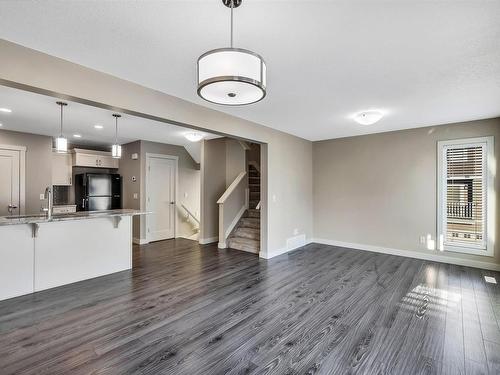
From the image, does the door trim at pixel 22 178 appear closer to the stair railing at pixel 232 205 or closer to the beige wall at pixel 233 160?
the stair railing at pixel 232 205

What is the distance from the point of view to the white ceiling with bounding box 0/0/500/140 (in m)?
1.71

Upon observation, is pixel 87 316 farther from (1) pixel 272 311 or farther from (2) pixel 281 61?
(2) pixel 281 61

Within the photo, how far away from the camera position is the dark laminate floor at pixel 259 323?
197cm

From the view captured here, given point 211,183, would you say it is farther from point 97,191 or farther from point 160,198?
point 97,191

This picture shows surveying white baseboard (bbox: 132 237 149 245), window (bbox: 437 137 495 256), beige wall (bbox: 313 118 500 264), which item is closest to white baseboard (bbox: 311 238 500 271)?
beige wall (bbox: 313 118 500 264)

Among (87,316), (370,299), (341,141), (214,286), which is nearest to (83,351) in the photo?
(87,316)

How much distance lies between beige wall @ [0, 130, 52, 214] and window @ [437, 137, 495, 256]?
319 inches

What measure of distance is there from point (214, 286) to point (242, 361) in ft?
5.14

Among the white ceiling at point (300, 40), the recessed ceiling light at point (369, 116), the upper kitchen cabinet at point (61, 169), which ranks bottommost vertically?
the upper kitchen cabinet at point (61, 169)

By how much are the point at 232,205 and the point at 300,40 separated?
4.45 meters

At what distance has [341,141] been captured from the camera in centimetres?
589

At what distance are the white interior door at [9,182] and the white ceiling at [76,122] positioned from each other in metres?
0.56

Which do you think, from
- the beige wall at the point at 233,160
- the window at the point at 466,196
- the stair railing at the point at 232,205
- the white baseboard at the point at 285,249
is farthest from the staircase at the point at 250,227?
the window at the point at 466,196

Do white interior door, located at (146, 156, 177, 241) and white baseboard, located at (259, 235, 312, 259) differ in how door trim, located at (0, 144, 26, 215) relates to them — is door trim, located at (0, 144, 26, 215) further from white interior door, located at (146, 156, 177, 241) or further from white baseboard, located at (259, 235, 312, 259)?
white baseboard, located at (259, 235, 312, 259)
